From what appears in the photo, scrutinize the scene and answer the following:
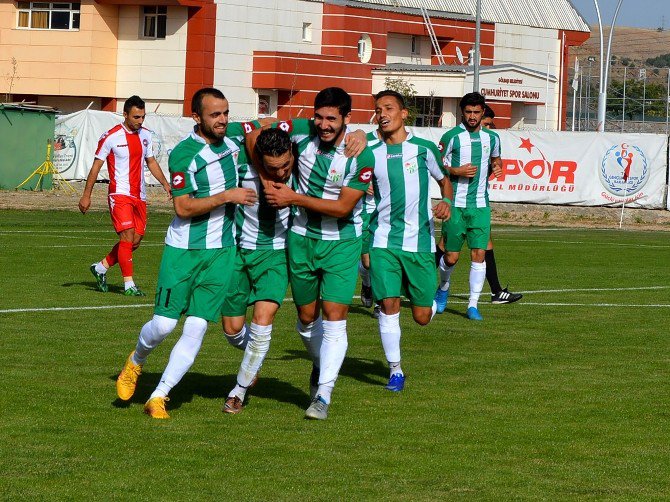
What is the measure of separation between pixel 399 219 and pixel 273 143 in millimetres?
2244

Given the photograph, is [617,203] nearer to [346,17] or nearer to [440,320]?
[440,320]

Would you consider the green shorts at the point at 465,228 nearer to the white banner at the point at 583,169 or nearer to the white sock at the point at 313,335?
the white sock at the point at 313,335

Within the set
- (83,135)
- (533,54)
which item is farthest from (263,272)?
(533,54)

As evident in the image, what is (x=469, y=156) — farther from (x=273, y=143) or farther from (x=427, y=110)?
(x=427, y=110)

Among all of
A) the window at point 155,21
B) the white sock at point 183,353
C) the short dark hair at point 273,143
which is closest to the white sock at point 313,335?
the white sock at point 183,353

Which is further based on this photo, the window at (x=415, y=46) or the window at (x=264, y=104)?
the window at (x=415, y=46)

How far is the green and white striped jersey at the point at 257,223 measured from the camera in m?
8.95

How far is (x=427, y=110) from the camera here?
69562 mm

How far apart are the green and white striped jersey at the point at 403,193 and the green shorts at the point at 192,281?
2.02 m

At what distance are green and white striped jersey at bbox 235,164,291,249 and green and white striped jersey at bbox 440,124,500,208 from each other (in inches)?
237

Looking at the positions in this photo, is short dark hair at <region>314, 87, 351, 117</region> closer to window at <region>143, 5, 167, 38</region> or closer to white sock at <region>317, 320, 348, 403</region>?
white sock at <region>317, 320, 348, 403</region>

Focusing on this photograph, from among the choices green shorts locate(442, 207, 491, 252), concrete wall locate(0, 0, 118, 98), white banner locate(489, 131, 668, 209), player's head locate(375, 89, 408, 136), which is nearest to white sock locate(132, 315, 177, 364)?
player's head locate(375, 89, 408, 136)

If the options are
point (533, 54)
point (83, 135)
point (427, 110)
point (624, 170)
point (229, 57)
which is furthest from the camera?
point (533, 54)

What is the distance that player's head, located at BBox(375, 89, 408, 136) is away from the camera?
10.2 meters
